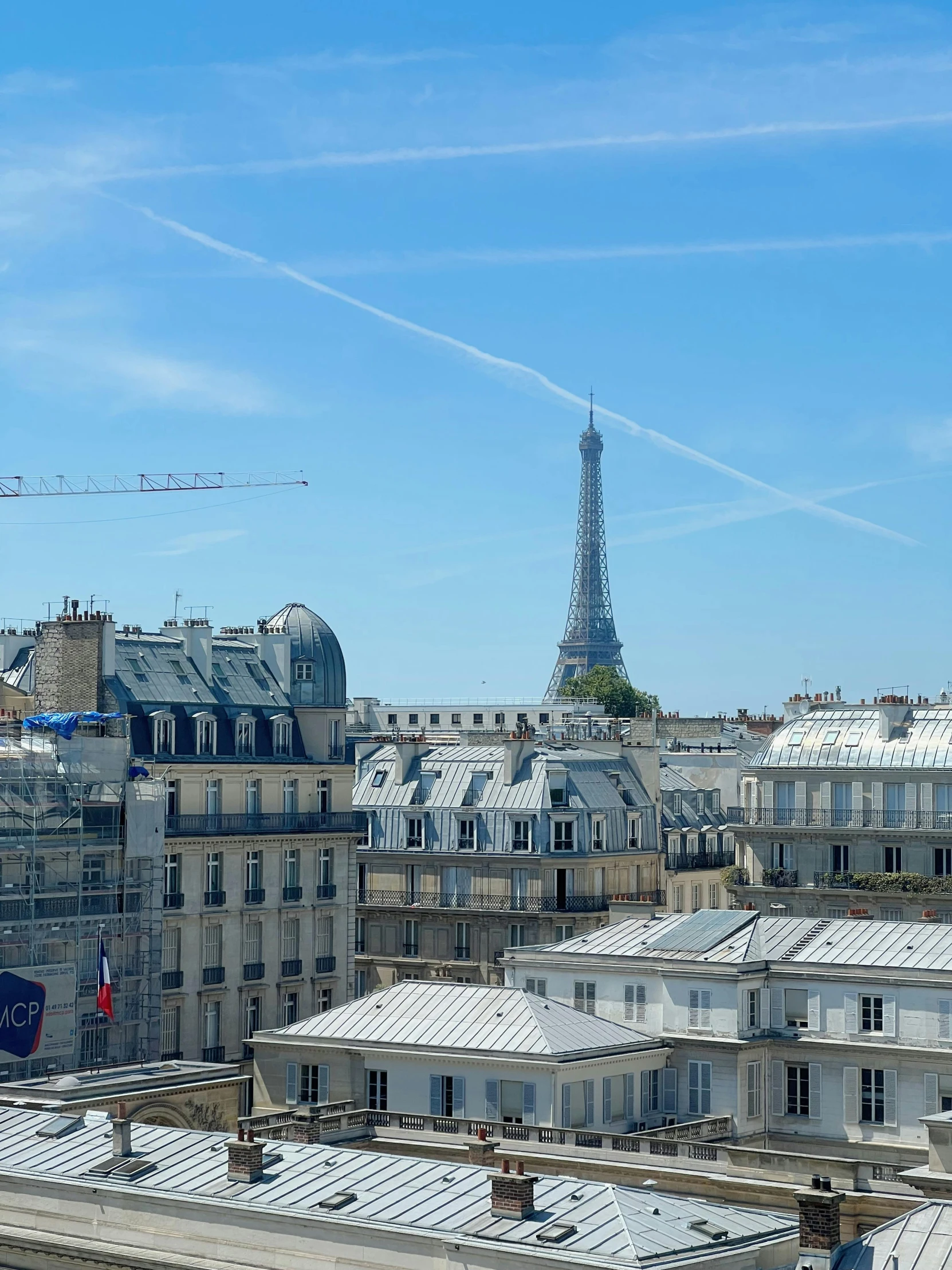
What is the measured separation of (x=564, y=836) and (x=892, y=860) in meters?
13.3

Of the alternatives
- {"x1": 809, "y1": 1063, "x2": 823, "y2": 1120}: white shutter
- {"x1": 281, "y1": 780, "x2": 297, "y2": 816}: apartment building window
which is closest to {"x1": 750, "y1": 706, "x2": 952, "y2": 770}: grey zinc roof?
{"x1": 281, "y1": 780, "x2": 297, "y2": 816}: apartment building window

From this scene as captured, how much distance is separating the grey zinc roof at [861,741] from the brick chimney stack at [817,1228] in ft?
159

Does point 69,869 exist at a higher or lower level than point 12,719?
lower

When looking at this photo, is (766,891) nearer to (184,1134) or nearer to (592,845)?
(592,845)

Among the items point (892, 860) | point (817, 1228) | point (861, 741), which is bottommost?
point (817, 1228)

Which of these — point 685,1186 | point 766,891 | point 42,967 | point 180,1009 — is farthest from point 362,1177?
point 766,891

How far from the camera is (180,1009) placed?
72375 millimetres

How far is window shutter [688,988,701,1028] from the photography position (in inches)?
2244

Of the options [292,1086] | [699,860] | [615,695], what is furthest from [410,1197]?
[615,695]

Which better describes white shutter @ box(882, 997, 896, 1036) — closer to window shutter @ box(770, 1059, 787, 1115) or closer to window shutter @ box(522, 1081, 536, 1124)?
window shutter @ box(770, 1059, 787, 1115)

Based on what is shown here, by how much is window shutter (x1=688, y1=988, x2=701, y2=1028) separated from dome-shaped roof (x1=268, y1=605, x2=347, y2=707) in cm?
2811

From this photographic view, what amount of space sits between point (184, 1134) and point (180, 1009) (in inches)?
1248

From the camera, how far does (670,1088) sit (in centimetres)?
5600

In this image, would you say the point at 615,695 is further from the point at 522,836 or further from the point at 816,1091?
the point at 816,1091
